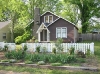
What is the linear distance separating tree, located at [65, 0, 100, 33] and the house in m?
8.79

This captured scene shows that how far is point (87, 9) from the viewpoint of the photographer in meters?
33.5

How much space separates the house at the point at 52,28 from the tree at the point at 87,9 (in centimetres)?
879

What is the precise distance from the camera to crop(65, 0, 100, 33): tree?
31895 millimetres

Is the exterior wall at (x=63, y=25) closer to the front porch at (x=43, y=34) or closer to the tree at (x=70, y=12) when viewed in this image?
the front porch at (x=43, y=34)

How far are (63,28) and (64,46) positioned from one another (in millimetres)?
10501

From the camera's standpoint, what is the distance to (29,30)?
27609mm

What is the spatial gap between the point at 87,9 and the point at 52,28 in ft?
38.0

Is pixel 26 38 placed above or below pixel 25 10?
below

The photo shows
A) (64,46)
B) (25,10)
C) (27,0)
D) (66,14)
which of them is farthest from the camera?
(66,14)

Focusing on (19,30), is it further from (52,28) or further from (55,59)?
(55,59)

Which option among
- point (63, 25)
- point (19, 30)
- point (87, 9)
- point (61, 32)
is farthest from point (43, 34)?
point (87, 9)

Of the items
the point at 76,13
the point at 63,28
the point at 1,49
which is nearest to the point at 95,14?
the point at 76,13

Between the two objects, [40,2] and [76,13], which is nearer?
[40,2]

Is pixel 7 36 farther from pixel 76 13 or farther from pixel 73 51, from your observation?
pixel 73 51
